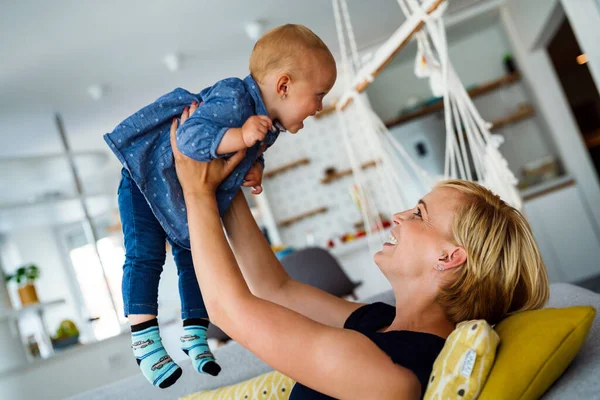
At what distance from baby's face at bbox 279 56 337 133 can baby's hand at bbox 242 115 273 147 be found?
0.21 metres

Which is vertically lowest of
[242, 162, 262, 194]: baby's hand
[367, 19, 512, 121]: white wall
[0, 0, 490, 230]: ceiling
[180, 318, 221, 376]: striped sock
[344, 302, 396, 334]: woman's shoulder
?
[344, 302, 396, 334]: woman's shoulder

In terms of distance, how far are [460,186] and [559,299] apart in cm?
44

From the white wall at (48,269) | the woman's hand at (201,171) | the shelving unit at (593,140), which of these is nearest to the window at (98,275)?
the white wall at (48,269)

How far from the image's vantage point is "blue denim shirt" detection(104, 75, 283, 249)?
1.22 meters

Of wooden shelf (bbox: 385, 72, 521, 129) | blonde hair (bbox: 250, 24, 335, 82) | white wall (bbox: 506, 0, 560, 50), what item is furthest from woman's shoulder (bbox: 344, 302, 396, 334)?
wooden shelf (bbox: 385, 72, 521, 129)

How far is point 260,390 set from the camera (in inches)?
58.3

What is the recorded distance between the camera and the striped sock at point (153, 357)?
115 cm

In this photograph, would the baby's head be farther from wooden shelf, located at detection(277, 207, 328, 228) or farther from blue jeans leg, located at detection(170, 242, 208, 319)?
wooden shelf, located at detection(277, 207, 328, 228)

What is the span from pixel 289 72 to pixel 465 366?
0.74 meters

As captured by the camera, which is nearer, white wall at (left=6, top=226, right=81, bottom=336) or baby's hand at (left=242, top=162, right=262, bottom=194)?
baby's hand at (left=242, top=162, right=262, bottom=194)

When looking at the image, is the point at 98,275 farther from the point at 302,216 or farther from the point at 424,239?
the point at 424,239

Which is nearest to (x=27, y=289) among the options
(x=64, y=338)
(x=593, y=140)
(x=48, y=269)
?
(x=64, y=338)

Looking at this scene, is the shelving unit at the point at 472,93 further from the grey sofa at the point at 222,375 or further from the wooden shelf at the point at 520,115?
the grey sofa at the point at 222,375

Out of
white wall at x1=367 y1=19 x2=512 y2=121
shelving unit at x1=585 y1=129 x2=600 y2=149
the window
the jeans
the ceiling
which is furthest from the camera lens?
the window
